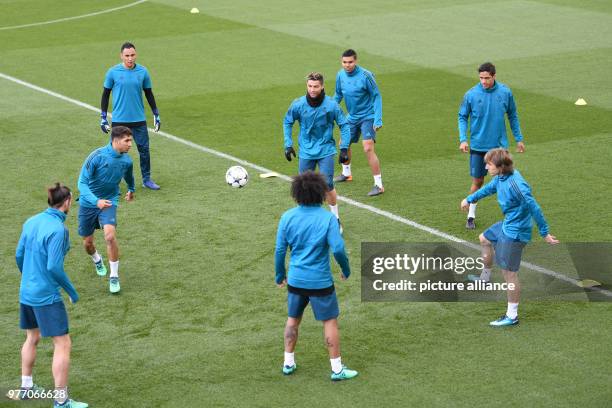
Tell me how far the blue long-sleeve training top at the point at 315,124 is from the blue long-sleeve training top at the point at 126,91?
143 inches

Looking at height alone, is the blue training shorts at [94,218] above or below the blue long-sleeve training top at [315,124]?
below

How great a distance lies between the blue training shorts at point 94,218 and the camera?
524 inches

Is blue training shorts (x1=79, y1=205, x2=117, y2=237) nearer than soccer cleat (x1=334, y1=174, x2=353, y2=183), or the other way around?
blue training shorts (x1=79, y1=205, x2=117, y2=237)

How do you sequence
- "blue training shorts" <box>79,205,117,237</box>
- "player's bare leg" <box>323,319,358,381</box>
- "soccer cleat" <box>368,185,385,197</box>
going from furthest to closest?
"soccer cleat" <box>368,185,385,197</box>, "blue training shorts" <box>79,205,117,237</box>, "player's bare leg" <box>323,319,358,381</box>

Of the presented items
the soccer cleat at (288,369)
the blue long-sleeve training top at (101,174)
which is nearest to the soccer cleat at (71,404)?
the soccer cleat at (288,369)

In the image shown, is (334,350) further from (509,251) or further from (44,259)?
(44,259)

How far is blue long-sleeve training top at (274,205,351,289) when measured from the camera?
10227 mm

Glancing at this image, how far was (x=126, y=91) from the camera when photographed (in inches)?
681

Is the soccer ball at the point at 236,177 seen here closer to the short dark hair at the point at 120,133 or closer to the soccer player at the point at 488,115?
the short dark hair at the point at 120,133

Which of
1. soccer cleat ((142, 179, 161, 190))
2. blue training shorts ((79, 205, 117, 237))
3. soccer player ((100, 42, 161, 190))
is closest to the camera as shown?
blue training shorts ((79, 205, 117, 237))

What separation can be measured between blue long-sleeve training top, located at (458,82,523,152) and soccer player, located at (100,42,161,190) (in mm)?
5307

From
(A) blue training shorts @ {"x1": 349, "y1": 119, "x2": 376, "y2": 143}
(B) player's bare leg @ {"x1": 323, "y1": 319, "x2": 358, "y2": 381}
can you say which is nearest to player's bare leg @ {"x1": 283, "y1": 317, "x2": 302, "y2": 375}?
(B) player's bare leg @ {"x1": 323, "y1": 319, "x2": 358, "y2": 381}

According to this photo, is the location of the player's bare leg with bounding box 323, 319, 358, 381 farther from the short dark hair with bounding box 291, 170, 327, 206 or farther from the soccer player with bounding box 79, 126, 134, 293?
the soccer player with bounding box 79, 126, 134, 293

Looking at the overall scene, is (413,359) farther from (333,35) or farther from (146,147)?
(333,35)
